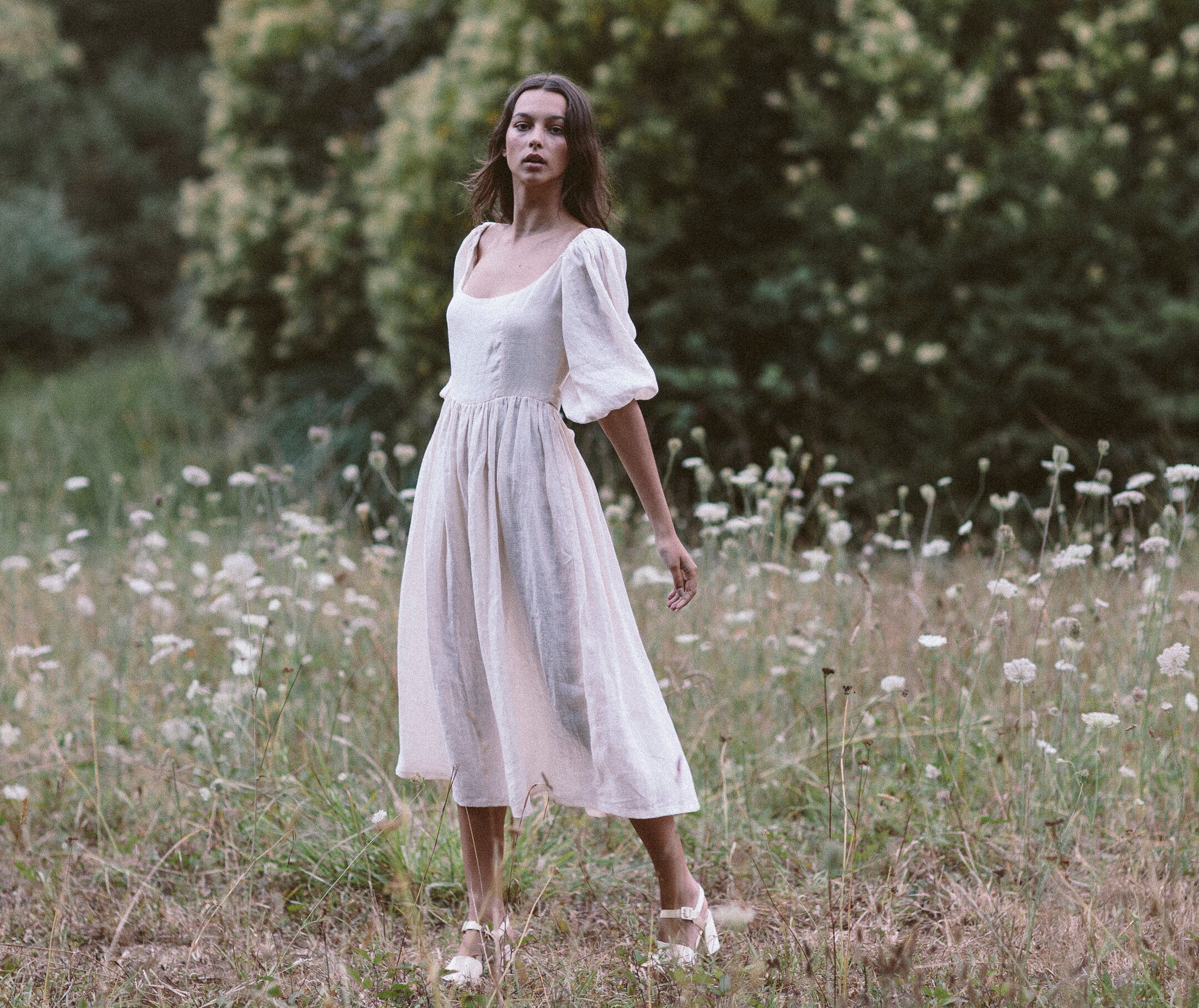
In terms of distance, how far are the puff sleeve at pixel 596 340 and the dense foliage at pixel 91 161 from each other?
44.2 feet

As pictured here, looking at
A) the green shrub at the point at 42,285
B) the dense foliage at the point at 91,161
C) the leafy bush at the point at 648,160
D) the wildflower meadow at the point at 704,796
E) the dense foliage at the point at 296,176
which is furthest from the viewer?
the dense foliage at the point at 91,161

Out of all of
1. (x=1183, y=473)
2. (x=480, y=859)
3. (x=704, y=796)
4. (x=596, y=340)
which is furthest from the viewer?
(x=704, y=796)

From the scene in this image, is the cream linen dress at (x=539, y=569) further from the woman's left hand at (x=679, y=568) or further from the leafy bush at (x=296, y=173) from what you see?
the leafy bush at (x=296, y=173)

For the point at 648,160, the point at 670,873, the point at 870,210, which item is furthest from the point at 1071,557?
the point at 648,160

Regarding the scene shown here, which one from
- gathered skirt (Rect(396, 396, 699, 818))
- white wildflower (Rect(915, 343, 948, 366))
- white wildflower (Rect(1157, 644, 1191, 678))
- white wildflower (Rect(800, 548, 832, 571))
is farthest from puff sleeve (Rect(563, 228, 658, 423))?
white wildflower (Rect(915, 343, 948, 366))

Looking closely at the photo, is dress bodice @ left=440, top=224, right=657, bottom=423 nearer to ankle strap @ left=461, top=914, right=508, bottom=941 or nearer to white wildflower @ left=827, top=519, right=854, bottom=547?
ankle strap @ left=461, top=914, right=508, bottom=941

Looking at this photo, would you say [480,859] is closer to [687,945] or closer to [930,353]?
[687,945]

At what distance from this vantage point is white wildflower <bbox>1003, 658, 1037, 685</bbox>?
2.59 m

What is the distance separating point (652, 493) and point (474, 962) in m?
1.03

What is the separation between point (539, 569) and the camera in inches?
95.3

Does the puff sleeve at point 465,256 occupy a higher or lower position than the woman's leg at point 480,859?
higher

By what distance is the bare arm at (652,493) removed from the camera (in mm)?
2436

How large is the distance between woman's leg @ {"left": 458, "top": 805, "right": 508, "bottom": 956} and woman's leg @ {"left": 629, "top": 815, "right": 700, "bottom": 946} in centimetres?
31

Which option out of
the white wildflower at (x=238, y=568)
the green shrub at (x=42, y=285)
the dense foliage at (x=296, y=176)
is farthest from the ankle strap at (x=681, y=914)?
the green shrub at (x=42, y=285)
